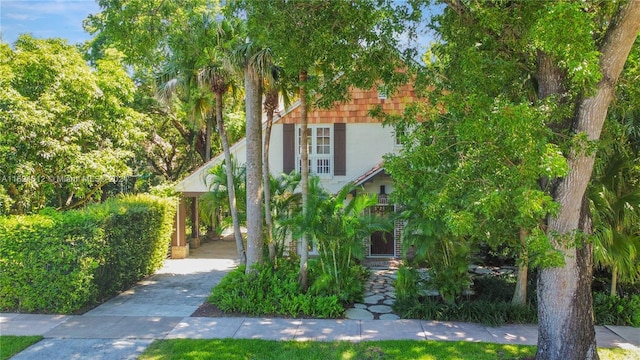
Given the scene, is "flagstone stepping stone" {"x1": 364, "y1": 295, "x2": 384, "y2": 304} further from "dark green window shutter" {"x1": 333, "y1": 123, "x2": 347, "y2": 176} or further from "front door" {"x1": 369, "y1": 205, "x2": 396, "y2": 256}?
"dark green window shutter" {"x1": 333, "y1": 123, "x2": 347, "y2": 176}

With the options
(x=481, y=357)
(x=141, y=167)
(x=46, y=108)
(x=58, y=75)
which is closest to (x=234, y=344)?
(x=481, y=357)

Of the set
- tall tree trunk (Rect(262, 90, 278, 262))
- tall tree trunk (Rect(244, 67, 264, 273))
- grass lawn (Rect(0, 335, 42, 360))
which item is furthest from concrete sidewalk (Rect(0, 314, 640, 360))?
tall tree trunk (Rect(262, 90, 278, 262))

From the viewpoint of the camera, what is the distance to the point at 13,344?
7500 mm

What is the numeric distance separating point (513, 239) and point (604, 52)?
3.03 meters

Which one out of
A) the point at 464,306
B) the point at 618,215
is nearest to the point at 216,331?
the point at 464,306

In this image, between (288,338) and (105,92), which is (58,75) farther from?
(288,338)

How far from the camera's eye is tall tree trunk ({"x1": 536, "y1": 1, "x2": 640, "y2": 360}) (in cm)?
590

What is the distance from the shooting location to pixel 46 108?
1188 cm

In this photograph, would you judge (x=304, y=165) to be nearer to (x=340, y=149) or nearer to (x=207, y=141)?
(x=340, y=149)

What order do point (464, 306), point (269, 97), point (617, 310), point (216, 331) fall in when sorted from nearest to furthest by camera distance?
point (216, 331) < point (617, 310) < point (464, 306) < point (269, 97)

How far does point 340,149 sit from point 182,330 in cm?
921

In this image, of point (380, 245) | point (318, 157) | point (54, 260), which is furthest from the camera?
point (380, 245)

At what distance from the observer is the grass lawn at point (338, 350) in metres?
7.11

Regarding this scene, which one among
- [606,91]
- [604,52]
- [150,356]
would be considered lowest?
[150,356]
